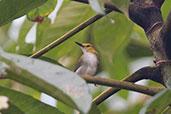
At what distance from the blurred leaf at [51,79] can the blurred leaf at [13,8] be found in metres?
0.19

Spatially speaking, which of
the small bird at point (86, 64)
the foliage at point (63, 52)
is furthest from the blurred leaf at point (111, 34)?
the small bird at point (86, 64)

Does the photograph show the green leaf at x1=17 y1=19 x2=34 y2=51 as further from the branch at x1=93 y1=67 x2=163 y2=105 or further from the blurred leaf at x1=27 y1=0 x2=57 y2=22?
the branch at x1=93 y1=67 x2=163 y2=105

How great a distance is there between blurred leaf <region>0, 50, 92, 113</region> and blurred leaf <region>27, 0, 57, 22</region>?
0.52 meters

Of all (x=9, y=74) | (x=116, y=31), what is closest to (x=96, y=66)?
(x=116, y=31)

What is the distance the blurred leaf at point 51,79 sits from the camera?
47 centimetres

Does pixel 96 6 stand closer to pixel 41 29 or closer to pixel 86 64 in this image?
pixel 41 29

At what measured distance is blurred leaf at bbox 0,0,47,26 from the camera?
72 cm

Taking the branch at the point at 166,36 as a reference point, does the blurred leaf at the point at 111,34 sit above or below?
below

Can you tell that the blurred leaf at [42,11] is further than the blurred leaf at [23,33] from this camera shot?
No

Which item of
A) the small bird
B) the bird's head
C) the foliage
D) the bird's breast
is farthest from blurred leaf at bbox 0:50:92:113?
the bird's breast

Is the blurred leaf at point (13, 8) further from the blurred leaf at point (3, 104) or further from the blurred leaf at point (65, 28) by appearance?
the blurred leaf at point (65, 28)

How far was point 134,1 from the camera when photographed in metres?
0.82

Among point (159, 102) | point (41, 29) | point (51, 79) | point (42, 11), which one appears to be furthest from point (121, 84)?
point (41, 29)

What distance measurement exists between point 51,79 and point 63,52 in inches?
32.8
